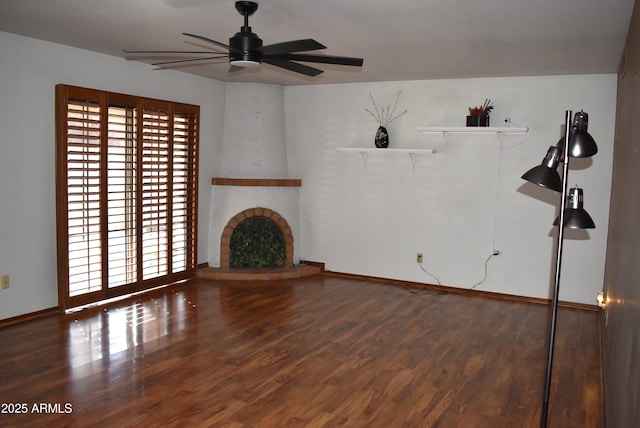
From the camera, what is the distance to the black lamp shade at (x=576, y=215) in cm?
239

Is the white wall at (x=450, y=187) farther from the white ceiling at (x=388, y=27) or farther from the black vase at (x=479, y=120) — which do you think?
the white ceiling at (x=388, y=27)

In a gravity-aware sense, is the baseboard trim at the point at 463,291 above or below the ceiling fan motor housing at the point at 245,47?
below

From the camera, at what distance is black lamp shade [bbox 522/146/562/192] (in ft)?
7.66

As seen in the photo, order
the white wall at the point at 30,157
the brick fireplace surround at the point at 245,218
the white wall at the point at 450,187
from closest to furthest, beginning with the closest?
the white wall at the point at 30,157, the white wall at the point at 450,187, the brick fireplace surround at the point at 245,218

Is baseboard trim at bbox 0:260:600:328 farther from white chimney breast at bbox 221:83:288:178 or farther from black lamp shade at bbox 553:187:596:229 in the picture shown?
black lamp shade at bbox 553:187:596:229

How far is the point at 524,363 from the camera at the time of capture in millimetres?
4094

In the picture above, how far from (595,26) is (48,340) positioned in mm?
4713

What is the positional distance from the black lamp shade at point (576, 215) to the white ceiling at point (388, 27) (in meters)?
1.38

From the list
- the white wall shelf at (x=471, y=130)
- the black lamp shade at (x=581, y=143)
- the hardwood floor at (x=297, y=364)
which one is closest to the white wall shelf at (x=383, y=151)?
the white wall shelf at (x=471, y=130)

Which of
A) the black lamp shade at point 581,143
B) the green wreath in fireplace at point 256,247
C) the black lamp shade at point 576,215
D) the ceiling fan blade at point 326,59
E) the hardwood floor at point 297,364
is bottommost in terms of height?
the hardwood floor at point 297,364

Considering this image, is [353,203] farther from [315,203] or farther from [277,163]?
[277,163]

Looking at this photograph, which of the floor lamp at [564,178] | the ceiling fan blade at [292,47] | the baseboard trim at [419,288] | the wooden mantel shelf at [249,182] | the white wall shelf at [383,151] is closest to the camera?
the floor lamp at [564,178]

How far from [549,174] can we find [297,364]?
92.3 inches

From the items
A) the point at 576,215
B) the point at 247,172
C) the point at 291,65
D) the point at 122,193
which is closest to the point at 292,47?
the point at 291,65
